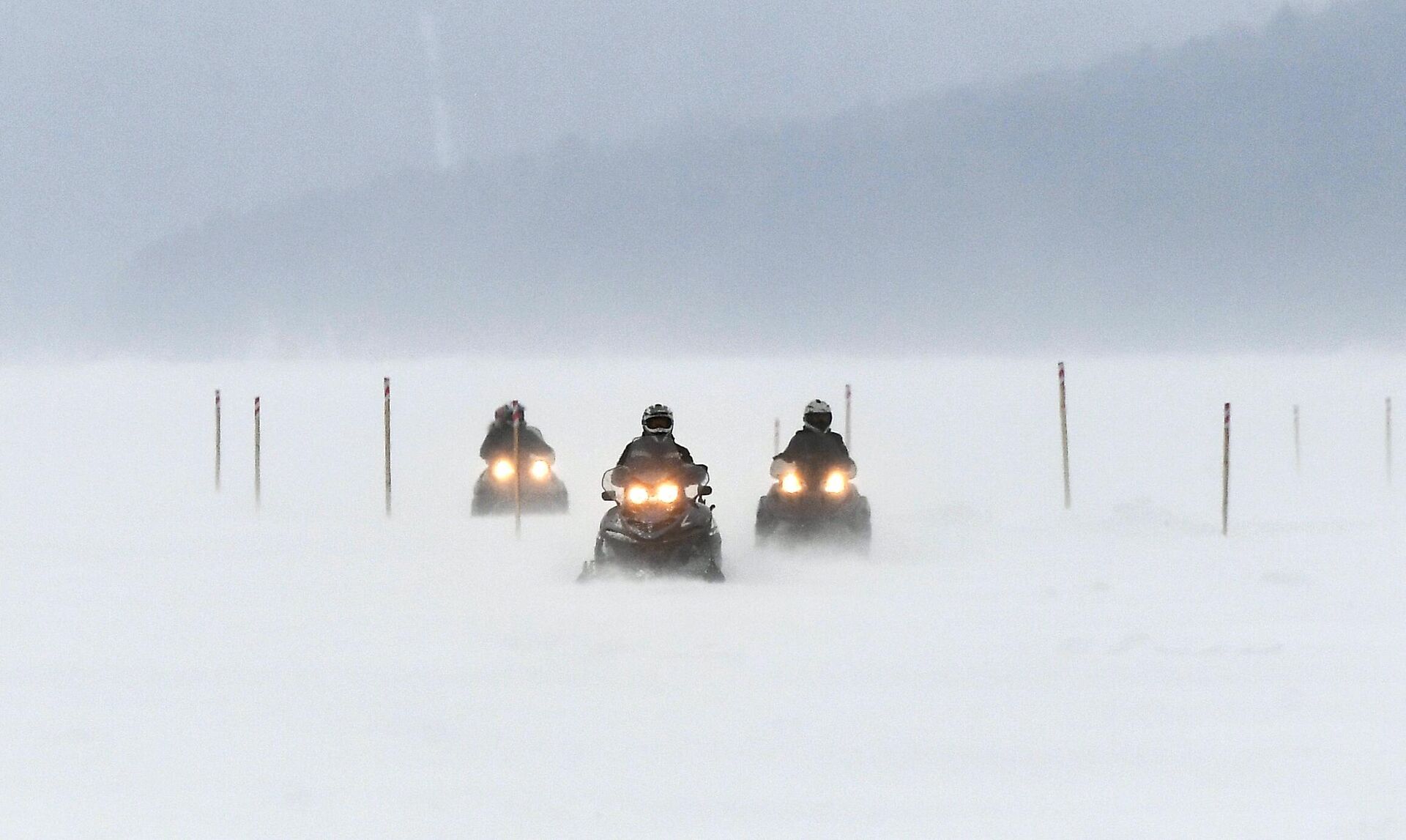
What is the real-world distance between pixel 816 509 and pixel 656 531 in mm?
2518

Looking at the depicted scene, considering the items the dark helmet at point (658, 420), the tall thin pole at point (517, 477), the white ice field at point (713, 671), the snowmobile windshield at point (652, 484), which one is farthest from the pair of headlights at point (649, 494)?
the tall thin pole at point (517, 477)

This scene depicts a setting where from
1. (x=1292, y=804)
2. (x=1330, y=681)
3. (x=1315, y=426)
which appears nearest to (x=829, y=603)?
(x=1330, y=681)

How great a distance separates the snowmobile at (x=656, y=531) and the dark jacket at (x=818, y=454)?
1.93 meters

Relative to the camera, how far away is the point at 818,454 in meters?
15.1

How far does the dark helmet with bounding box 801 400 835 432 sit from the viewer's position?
15336 millimetres

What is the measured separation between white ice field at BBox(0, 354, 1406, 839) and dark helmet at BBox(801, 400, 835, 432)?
1.39 metres

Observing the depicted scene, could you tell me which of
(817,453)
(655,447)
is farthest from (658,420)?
(817,453)

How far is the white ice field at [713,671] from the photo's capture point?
21.6 ft

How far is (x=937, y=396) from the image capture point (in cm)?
5350

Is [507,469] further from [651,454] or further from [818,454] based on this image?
[651,454]

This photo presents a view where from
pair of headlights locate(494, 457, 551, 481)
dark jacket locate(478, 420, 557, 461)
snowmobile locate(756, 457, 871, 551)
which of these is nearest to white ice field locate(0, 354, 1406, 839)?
snowmobile locate(756, 457, 871, 551)

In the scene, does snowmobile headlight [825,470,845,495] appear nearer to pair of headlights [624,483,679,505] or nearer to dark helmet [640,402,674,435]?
dark helmet [640,402,674,435]

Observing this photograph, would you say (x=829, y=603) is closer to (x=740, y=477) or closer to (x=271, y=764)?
(x=271, y=764)

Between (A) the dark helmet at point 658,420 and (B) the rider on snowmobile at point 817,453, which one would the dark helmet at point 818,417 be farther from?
(A) the dark helmet at point 658,420
